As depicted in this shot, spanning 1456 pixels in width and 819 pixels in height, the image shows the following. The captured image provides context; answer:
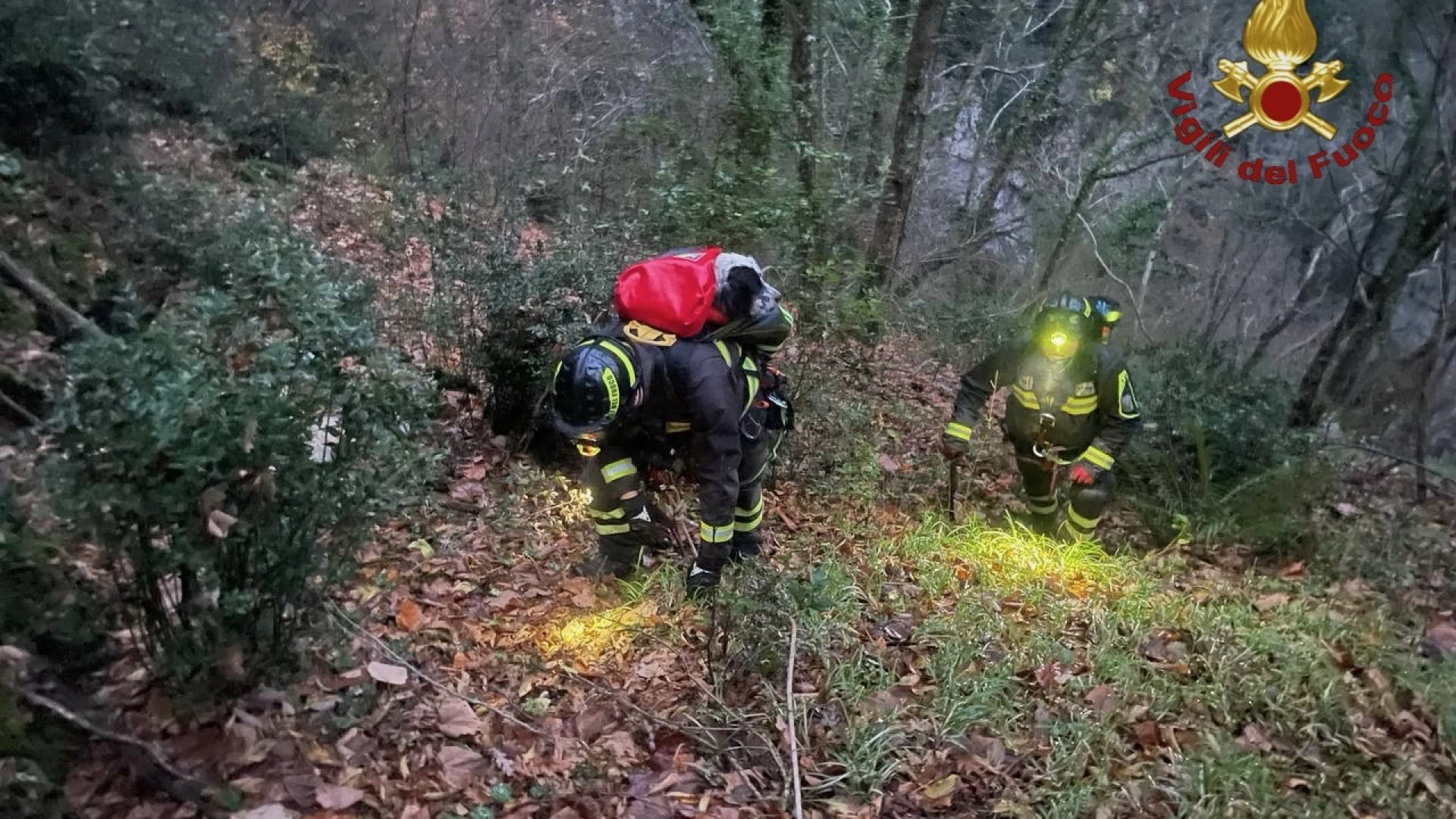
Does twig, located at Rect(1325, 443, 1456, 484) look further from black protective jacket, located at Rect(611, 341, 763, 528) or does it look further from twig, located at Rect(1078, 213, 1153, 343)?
twig, located at Rect(1078, 213, 1153, 343)

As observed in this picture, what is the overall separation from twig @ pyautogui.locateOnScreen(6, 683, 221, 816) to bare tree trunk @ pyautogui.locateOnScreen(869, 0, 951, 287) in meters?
6.85

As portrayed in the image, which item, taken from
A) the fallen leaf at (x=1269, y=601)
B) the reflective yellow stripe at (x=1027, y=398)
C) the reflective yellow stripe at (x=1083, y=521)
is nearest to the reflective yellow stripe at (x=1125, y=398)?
the reflective yellow stripe at (x=1027, y=398)

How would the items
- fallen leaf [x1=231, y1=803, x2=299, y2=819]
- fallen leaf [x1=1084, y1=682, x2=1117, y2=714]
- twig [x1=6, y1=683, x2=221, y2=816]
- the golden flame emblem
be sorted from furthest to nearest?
1. the golden flame emblem
2. fallen leaf [x1=1084, y1=682, x2=1117, y2=714]
3. fallen leaf [x1=231, y1=803, x2=299, y2=819]
4. twig [x1=6, y1=683, x2=221, y2=816]

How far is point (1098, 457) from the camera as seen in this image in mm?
5711

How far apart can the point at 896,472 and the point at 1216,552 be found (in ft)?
7.14

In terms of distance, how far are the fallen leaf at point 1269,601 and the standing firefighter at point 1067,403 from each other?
1.18 meters

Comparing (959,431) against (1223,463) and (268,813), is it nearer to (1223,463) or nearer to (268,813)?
(1223,463)

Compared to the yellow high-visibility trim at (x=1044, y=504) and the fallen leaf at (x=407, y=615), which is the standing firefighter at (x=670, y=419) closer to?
the fallen leaf at (x=407, y=615)

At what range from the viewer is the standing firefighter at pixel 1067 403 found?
5.61 meters

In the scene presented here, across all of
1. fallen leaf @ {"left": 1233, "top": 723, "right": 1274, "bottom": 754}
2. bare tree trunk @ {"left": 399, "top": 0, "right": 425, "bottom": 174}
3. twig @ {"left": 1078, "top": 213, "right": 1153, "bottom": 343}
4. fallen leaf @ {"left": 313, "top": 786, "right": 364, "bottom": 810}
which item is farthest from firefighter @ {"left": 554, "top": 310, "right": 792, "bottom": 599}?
twig @ {"left": 1078, "top": 213, "right": 1153, "bottom": 343}

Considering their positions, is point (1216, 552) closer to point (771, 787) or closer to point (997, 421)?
point (997, 421)

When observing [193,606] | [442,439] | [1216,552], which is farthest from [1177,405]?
[193,606]

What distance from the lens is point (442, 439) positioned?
564 centimetres

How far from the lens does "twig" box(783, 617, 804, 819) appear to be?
3.14 metres
